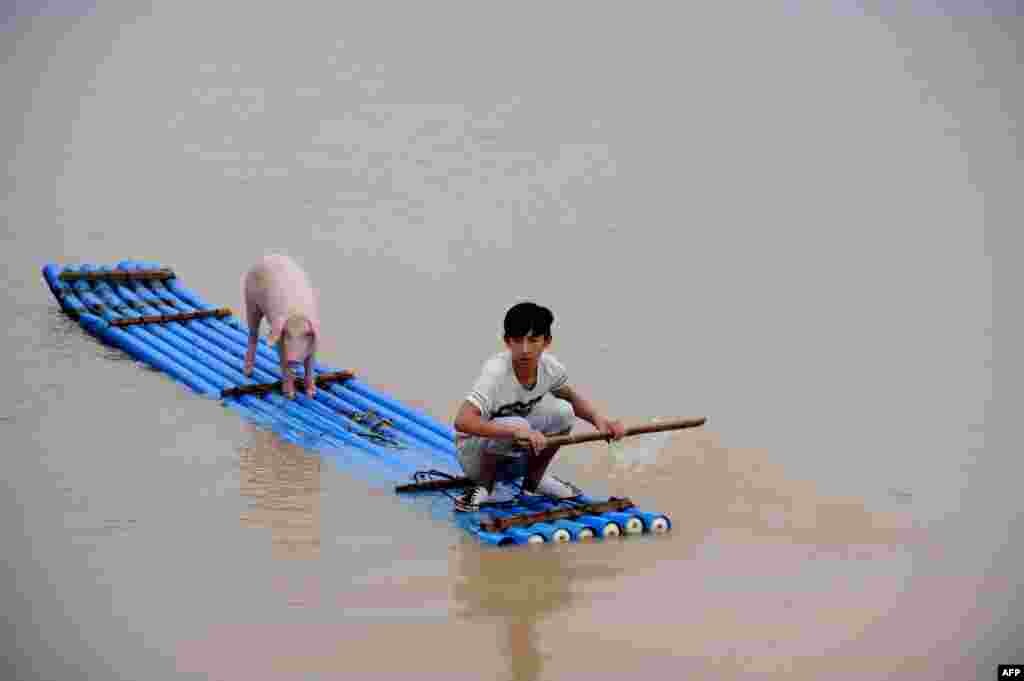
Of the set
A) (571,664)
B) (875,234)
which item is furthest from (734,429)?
(875,234)

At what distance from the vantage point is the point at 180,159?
14562mm

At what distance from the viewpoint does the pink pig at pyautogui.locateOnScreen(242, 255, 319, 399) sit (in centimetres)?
804

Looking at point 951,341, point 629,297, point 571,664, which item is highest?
point 629,297

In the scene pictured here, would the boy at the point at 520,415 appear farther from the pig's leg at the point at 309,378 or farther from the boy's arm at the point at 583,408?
the pig's leg at the point at 309,378

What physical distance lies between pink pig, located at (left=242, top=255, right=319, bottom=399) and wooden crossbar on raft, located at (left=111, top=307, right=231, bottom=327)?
1.10 m

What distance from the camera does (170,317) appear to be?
9438 mm

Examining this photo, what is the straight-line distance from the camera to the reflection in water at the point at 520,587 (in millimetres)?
5168

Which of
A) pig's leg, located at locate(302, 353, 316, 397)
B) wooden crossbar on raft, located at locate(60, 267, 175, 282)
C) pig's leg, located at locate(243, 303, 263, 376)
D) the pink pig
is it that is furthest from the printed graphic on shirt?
wooden crossbar on raft, located at locate(60, 267, 175, 282)

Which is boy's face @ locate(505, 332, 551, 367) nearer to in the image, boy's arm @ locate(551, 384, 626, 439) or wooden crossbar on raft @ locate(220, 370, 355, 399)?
boy's arm @ locate(551, 384, 626, 439)

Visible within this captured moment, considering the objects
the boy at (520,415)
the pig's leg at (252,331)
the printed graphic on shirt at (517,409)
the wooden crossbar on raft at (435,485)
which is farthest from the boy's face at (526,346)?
the pig's leg at (252,331)

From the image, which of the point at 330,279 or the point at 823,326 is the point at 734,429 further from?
the point at 330,279

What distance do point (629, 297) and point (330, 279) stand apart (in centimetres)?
216

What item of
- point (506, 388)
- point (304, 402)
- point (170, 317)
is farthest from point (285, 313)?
point (506, 388)

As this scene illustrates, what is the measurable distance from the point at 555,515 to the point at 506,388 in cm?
57
